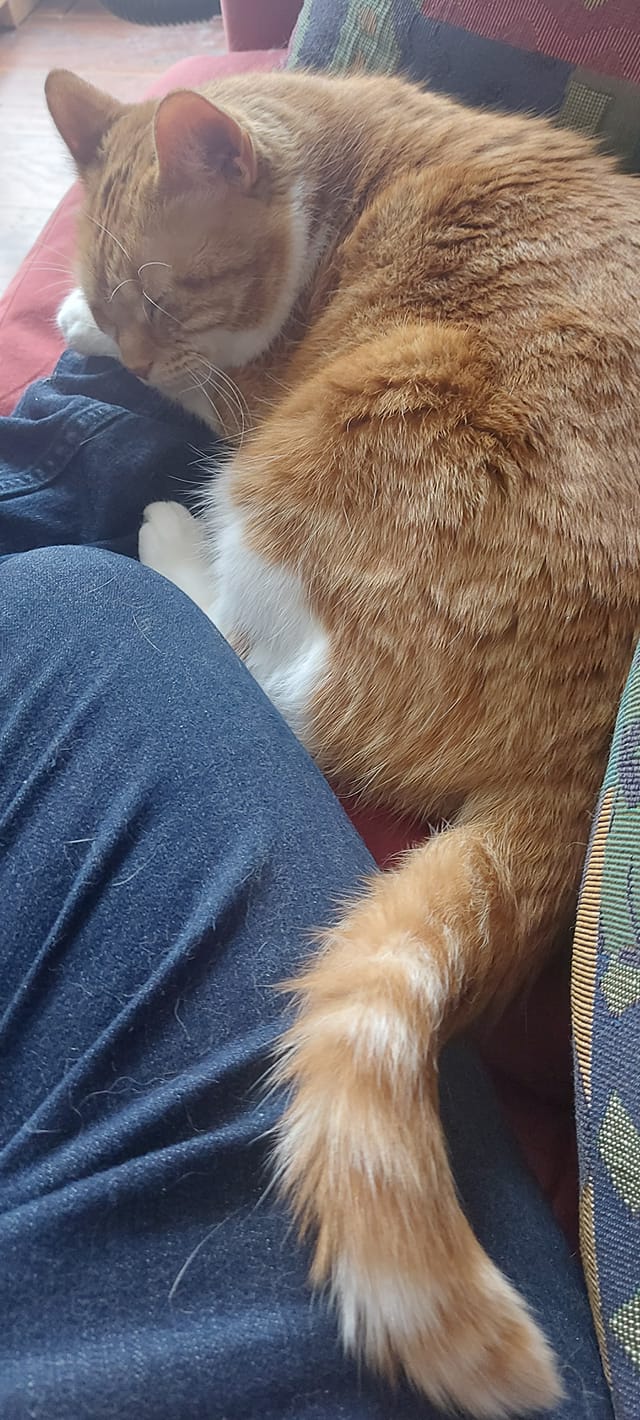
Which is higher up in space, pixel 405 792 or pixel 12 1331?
pixel 405 792

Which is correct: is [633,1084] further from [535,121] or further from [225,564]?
[535,121]

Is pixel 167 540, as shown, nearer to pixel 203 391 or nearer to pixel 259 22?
pixel 203 391

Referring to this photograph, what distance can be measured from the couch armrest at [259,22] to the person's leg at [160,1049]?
4.54ft

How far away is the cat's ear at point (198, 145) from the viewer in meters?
1.04

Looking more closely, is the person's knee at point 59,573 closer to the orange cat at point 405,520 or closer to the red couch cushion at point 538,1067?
the orange cat at point 405,520

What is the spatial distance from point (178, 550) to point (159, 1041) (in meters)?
0.69

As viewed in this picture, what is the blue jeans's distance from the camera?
0.55 metres

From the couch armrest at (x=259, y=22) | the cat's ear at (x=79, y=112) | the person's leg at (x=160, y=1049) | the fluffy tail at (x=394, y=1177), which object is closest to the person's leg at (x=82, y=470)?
the person's leg at (x=160, y=1049)

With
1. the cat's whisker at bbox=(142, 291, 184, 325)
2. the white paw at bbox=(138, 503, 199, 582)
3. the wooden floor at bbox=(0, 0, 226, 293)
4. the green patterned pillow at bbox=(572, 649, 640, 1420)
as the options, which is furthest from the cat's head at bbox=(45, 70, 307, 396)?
the wooden floor at bbox=(0, 0, 226, 293)

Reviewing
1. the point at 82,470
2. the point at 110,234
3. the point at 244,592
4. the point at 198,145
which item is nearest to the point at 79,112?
the point at 110,234

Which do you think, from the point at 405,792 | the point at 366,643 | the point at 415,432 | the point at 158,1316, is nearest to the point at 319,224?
the point at 415,432

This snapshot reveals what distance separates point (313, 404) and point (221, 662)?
1.22ft

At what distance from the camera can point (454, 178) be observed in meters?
1.10

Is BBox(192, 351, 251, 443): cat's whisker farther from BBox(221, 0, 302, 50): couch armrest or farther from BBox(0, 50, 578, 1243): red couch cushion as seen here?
BBox(221, 0, 302, 50): couch armrest
